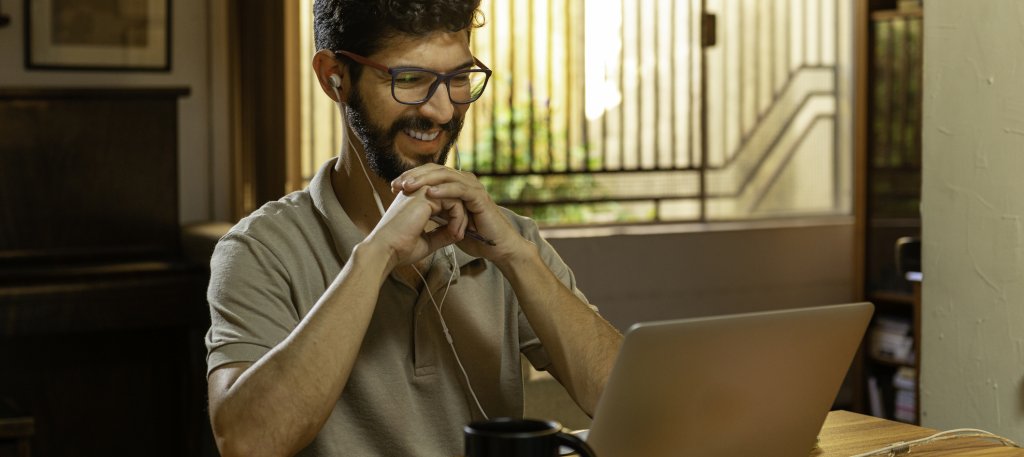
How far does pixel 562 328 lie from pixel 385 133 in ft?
1.21

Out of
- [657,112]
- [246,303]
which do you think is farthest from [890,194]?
[246,303]

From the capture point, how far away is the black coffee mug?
3.02 ft

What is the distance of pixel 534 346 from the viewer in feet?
5.78

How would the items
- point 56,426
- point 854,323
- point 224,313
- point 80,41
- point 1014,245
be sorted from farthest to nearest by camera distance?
1. point 80,41
2. point 56,426
3. point 1014,245
4. point 224,313
5. point 854,323

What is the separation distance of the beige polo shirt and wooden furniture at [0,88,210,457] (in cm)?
159

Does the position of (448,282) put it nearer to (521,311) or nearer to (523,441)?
(521,311)

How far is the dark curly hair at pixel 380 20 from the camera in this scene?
5.14 ft

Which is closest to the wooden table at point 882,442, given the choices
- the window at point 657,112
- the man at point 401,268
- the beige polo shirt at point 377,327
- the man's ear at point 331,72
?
the man at point 401,268

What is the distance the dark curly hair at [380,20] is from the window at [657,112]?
266 cm

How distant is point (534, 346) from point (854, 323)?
64cm

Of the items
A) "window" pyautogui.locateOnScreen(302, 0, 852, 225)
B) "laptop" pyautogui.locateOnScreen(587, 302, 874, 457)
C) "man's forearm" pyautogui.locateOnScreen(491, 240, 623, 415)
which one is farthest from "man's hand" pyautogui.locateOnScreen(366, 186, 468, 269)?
"window" pyautogui.locateOnScreen(302, 0, 852, 225)

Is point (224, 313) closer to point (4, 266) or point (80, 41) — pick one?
point (4, 266)

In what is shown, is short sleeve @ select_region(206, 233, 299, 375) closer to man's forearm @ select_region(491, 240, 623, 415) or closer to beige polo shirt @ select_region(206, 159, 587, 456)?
beige polo shirt @ select_region(206, 159, 587, 456)

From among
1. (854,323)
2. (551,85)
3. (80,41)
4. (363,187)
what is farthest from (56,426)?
(854,323)
